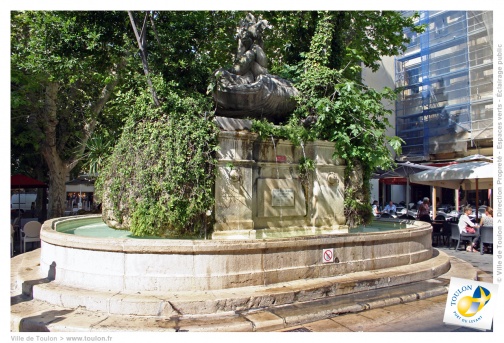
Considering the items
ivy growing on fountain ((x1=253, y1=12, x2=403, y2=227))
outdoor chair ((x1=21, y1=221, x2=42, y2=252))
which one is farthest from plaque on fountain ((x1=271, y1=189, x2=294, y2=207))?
outdoor chair ((x1=21, y1=221, x2=42, y2=252))

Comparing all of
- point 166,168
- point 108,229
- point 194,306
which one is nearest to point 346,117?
point 166,168

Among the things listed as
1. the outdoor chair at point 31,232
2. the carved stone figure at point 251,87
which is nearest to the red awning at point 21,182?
the outdoor chair at point 31,232

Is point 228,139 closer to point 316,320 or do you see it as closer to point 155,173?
point 155,173

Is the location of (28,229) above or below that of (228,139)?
below

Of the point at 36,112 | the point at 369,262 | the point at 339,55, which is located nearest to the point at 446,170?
the point at 339,55

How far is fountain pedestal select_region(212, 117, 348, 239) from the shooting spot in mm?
6871

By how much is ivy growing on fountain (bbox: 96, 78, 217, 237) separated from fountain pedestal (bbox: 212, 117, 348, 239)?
308mm

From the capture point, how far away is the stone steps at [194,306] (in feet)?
16.0

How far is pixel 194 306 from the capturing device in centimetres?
515

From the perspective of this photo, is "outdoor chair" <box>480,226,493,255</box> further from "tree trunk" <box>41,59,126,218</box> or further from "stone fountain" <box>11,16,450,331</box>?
"tree trunk" <box>41,59,126,218</box>

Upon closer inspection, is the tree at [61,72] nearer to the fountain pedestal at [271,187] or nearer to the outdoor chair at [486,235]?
the fountain pedestal at [271,187]

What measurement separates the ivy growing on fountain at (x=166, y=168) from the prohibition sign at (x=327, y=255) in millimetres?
2066

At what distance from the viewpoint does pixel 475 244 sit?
12.2 metres

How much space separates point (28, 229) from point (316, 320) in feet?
31.1
